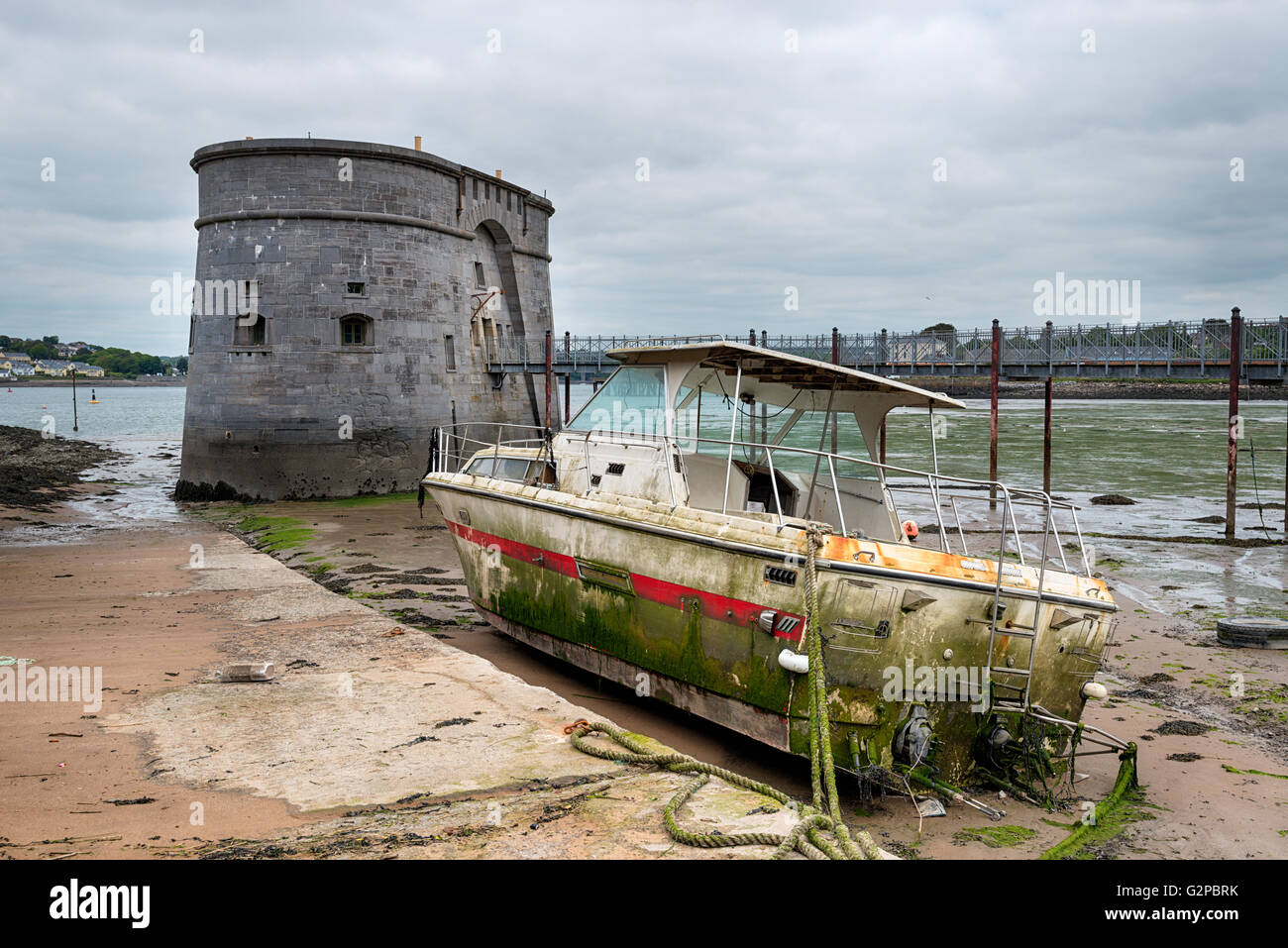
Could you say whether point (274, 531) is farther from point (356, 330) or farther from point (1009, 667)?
point (1009, 667)

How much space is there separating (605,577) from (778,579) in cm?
219

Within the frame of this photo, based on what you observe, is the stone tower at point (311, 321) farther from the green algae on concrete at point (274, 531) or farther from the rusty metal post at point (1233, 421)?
the rusty metal post at point (1233, 421)

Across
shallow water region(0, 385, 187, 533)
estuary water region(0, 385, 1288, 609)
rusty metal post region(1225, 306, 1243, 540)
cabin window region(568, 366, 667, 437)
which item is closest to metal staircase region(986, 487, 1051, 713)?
estuary water region(0, 385, 1288, 609)

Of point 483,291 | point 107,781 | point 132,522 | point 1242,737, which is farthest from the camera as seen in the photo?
point 483,291

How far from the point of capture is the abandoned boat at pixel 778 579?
6758mm

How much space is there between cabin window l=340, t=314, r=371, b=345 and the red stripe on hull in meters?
17.4

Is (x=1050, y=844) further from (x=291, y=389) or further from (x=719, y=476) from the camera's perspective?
(x=291, y=389)

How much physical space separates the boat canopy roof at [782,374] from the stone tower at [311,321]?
1755 centimetres

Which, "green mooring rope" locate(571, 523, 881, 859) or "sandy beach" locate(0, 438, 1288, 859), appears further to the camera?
"sandy beach" locate(0, 438, 1288, 859)

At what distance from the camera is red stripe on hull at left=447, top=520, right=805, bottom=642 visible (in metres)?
6.97

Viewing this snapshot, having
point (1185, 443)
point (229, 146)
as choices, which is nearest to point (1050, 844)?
point (229, 146)

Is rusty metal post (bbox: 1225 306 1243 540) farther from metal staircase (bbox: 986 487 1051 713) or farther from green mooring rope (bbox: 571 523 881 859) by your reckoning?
green mooring rope (bbox: 571 523 881 859)

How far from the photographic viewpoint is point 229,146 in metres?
25.3

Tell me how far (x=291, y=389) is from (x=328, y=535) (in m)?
7.50
